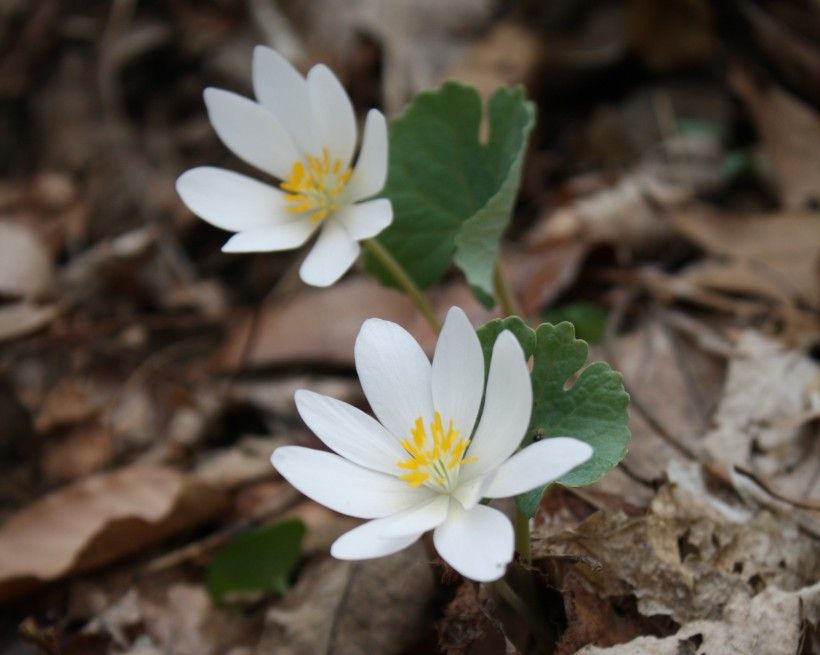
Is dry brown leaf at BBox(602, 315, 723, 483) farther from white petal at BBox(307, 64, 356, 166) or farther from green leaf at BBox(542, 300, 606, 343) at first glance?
white petal at BBox(307, 64, 356, 166)

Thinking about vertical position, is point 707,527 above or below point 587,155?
above

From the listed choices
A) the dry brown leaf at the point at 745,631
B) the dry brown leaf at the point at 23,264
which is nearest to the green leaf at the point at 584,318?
the dry brown leaf at the point at 745,631

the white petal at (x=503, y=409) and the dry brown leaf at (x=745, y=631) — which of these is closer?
the white petal at (x=503, y=409)

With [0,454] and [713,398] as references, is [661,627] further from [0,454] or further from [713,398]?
[0,454]

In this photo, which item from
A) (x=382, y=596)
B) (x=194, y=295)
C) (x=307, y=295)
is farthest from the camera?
(x=194, y=295)

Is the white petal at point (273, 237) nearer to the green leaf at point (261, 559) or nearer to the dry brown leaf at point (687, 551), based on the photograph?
the green leaf at point (261, 559)

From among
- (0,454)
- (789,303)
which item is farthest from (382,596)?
→ (789,303)

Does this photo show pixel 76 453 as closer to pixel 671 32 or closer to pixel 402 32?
pixel 402 32
